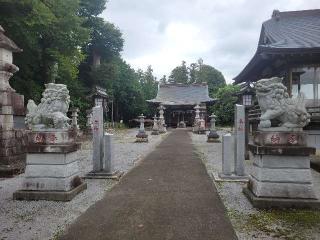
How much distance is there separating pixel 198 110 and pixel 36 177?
32.3 metres

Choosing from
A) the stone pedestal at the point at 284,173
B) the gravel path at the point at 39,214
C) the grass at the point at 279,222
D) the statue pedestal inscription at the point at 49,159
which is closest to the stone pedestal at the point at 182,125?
the gravel path at the point at 39,214

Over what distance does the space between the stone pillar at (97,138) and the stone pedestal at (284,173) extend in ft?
16.3

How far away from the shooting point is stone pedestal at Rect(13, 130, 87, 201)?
6.77 meters

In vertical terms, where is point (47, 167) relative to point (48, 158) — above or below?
below

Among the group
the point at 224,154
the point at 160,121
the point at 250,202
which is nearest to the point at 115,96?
the point at 160,121

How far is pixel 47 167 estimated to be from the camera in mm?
6859

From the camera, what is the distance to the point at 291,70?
14.8 meters

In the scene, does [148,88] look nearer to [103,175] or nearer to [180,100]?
[180,100]

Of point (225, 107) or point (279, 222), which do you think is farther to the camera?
point (225, 107)

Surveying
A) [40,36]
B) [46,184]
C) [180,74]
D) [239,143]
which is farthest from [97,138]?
[180,74]

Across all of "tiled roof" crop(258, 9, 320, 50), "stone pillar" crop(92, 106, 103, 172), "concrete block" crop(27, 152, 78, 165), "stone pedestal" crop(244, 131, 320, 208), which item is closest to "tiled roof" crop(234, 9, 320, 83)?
"tiled roof" crop(258, 9, 320, 50)

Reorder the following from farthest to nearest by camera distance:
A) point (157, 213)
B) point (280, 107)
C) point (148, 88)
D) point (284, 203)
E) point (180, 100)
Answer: point (148, 88)
point (180, 100)
point (280, 107)
point (284, 203)
point (157, 213)

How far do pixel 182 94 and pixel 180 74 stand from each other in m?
21.9

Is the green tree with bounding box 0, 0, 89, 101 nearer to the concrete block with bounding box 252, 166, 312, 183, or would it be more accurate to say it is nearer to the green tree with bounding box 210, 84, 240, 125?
the concrete block with bounding box 252, 166, 312, 183
